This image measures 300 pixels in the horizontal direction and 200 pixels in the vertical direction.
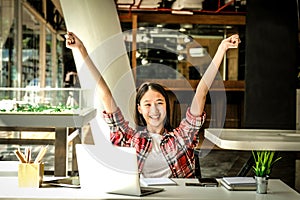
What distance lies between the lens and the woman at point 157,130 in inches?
138

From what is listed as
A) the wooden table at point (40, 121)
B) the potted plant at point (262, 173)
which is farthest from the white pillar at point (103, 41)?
the potted plant at point (262, 173)

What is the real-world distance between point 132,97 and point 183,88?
7.39ft

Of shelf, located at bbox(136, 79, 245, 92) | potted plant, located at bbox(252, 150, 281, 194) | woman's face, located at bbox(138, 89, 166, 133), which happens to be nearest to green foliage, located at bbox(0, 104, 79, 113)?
shelf, located at bbox(136, 79, 245, 92)

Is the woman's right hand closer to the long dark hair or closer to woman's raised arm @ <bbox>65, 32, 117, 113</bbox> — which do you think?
woman's raised arm @ <bbox>65, 32, 117, 113</bbox>

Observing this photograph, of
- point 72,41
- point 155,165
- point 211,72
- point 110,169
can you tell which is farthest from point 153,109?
point 110,169

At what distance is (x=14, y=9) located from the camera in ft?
33.1

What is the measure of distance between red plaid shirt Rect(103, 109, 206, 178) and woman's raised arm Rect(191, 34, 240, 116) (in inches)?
2.6

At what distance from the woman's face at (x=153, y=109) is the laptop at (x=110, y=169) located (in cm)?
69

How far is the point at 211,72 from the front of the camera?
12.1ft

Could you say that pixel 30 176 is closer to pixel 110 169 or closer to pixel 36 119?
pixel 110 169

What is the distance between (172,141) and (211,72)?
0.53 meters

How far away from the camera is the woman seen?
3.52 m

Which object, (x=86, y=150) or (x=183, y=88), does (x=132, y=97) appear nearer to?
(x=183, y=88)

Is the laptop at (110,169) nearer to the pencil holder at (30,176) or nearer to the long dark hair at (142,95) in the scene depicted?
the pencil holder at (30,176)
